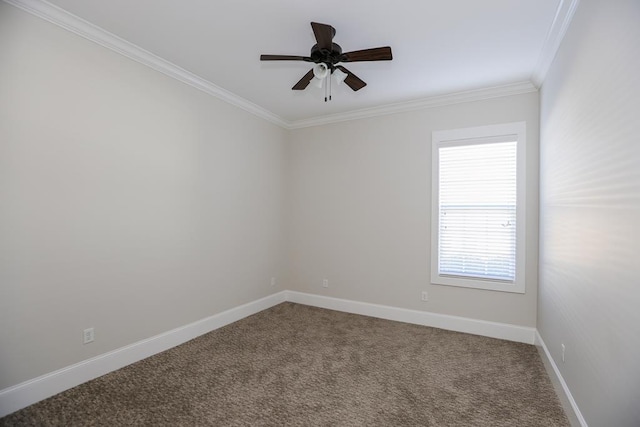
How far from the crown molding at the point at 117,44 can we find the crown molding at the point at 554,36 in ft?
10.4

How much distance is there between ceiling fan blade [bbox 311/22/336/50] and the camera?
2027 millimetres

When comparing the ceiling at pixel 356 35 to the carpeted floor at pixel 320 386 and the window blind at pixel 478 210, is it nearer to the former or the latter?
the window blind at pixel 478 210

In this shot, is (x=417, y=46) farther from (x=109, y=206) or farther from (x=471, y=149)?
(x=109, y=206)

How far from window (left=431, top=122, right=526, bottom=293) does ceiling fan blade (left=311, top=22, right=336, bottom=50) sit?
6.81ft

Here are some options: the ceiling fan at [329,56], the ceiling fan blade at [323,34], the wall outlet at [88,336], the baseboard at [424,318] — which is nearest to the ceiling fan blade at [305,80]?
the ceiling fan at [329,56]

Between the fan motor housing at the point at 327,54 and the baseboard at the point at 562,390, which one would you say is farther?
the fan motor housing at the point at 327,54

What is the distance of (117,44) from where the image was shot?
260cm

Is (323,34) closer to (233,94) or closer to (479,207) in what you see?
(233,94)

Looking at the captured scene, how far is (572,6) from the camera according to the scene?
2.05 meters

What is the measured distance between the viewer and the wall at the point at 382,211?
3.42 metres

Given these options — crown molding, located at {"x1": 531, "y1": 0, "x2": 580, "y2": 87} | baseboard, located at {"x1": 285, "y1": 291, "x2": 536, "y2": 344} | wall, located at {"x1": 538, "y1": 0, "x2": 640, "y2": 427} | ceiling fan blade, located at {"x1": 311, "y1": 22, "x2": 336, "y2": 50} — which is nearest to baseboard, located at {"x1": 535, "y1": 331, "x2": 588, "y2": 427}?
wall, located at {"x1": 538, "y1": 0, "x2": 640, "y2": 427}

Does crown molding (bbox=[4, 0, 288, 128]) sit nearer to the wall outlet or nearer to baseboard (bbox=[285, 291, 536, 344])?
the wall outlet

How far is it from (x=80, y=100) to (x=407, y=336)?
12.4ft

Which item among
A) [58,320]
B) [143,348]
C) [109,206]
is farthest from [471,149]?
[58,320]
